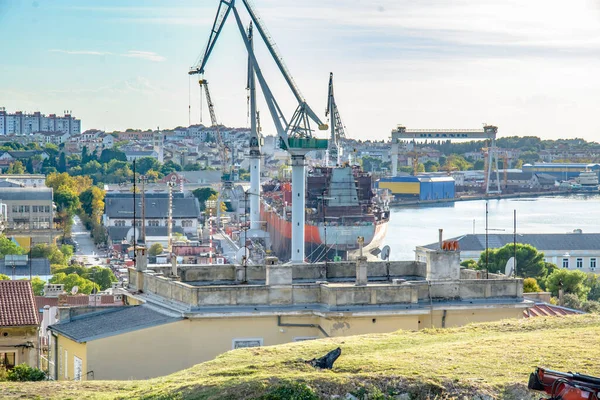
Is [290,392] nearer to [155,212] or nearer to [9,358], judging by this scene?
[9,358]

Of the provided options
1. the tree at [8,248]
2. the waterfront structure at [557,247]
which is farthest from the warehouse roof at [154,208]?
the waterfront structure at [557,247]

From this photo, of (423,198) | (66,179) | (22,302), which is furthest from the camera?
(423,198)

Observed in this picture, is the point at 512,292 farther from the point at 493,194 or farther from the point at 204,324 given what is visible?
the point at 493,194

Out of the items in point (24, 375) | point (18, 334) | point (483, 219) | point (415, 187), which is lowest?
point (483, 219)

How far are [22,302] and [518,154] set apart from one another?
126655 mm

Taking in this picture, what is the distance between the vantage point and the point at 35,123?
130 m

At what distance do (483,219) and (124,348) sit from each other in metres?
61.7

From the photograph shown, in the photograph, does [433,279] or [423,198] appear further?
[423,198]

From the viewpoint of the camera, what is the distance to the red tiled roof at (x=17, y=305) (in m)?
11.8

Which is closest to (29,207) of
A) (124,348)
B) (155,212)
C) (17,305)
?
(155,212)

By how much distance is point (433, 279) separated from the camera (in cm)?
977

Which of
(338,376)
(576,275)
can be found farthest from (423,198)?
(338,376)

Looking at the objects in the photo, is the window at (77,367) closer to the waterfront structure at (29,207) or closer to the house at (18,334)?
the house at (18,334)

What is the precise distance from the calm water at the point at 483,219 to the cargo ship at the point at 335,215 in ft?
4.32
